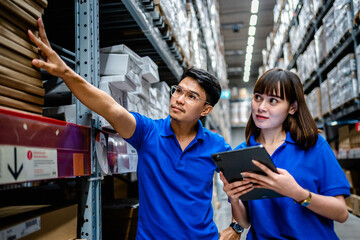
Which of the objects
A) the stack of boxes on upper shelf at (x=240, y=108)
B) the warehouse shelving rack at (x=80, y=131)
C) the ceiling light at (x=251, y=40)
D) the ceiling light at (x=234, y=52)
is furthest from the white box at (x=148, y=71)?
the stack of boxes on upper shelf at (x=240, y=108)

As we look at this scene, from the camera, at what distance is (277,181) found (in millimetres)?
1355

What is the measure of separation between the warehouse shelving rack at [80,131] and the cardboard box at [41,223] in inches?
4.6

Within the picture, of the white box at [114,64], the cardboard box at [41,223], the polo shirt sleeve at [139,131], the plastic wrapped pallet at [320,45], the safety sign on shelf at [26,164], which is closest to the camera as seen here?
the safety sign on shelf at [26,164]

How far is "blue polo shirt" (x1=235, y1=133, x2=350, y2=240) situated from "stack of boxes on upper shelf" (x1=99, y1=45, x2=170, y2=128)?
1.00 meters

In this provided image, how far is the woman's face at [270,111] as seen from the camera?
1666mm

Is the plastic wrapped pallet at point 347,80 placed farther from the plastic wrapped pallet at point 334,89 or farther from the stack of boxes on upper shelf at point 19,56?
the stack of boxes on upper shelf at point 19,56

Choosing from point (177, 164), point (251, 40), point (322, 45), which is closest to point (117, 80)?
point (177, 164)

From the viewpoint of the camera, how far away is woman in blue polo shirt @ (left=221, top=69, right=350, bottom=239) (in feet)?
4.71

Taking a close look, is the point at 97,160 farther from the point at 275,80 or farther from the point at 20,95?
the point at 275,80

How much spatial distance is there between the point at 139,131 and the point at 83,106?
0.33 metres

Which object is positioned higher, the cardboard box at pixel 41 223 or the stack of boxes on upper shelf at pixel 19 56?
the stack of boxes on upper shelf at pixel 19 56

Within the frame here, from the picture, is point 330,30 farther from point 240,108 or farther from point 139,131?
point 240,108

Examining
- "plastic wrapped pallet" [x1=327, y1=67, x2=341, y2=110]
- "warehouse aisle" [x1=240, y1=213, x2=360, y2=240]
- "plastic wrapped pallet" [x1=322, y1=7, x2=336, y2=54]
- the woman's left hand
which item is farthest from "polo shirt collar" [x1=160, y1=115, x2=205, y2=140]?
"plastic wrapped pallet" [x1=322, y1=7, x2=336, y2=54]

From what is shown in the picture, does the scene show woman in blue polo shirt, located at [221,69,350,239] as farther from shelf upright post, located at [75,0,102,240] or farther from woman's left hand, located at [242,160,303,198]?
shelf upright post, located at [75,0,102,240]
